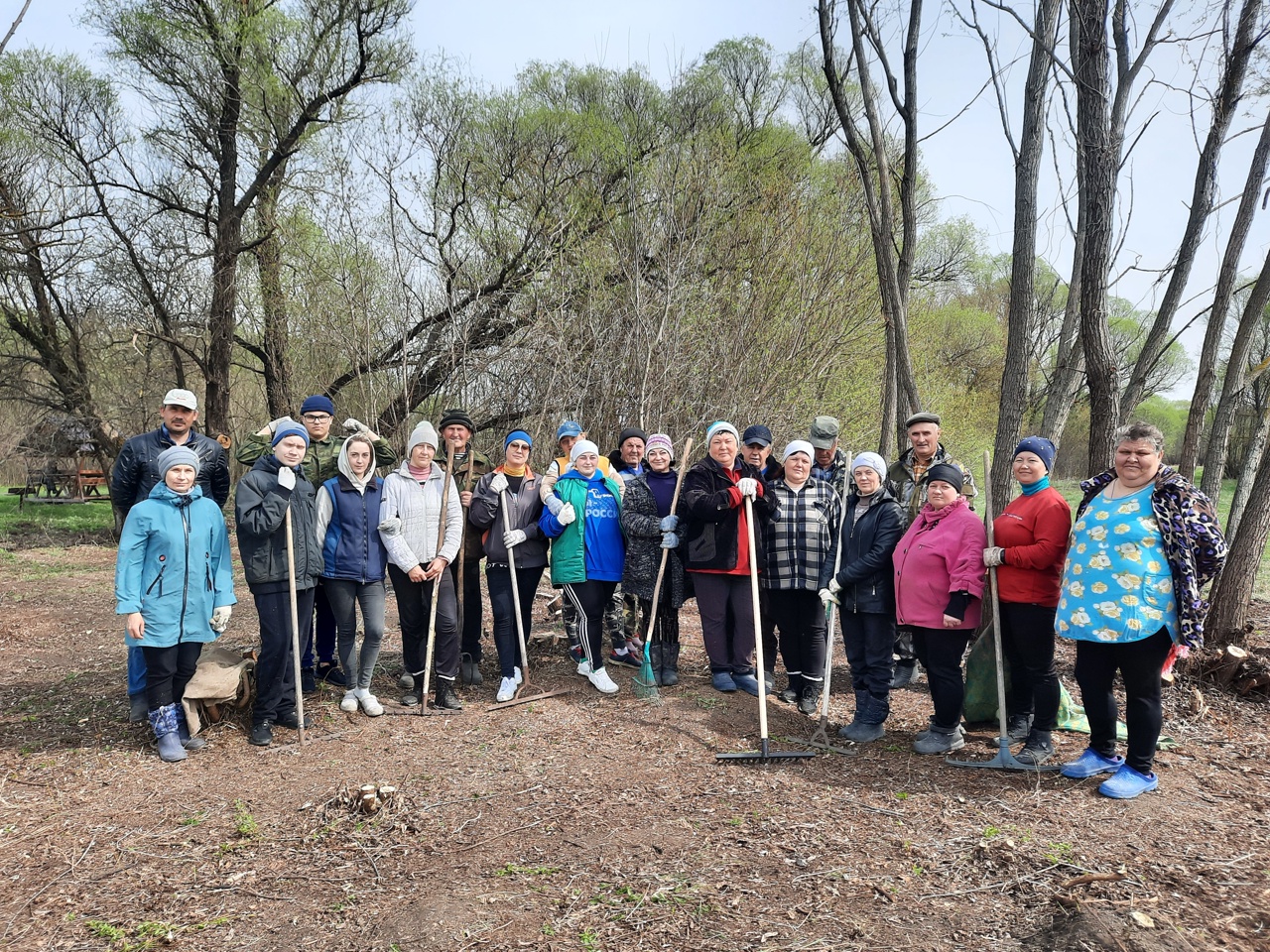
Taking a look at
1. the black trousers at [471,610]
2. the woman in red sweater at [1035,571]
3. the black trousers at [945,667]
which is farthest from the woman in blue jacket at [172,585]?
the woman in red sweater at [1035,571]

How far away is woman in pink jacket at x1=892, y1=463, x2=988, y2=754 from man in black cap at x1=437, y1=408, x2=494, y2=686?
288cm

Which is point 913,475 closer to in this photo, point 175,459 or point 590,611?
point 590,611

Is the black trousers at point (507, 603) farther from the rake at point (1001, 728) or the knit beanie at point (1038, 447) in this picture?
the knit beanie at point (1038, 447)

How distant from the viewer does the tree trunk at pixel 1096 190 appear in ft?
17.7

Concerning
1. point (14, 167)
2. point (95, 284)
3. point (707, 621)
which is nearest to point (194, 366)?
point (95, 284)

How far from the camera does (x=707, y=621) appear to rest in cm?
548

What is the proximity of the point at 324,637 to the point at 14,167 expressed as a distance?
12.3m

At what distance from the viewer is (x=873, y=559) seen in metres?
4.57

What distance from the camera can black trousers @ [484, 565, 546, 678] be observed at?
5512 millimetres

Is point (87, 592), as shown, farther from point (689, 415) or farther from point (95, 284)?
point (689, 415)

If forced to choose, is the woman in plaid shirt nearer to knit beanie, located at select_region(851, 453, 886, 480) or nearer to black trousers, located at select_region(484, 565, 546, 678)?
knit beanie, located at select_region(851, 453, 886, 480)

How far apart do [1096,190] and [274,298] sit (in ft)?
38.5

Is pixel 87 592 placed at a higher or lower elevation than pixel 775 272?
lower

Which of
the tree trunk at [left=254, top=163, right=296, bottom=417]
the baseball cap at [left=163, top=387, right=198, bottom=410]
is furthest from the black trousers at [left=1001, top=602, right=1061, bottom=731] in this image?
the tree trunk at [left=254, top=163, right=296, bottom=417]
